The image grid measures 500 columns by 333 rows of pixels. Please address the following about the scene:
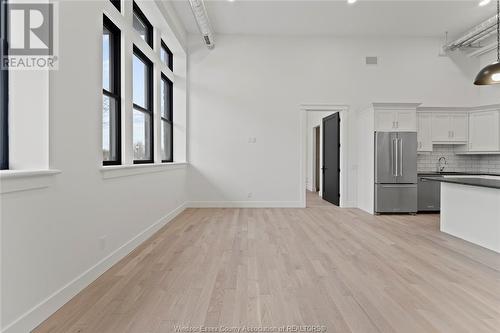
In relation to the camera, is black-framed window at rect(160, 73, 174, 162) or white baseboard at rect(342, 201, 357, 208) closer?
black-framed window at rect(160, 73, 174, 162)

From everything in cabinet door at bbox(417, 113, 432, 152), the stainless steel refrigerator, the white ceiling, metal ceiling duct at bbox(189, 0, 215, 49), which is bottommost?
the stainless steel refrigerator

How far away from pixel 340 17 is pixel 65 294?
6.34 metres

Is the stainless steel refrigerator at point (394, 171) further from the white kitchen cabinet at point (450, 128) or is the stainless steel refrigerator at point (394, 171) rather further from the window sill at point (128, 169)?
the window sill at point (128, 169)

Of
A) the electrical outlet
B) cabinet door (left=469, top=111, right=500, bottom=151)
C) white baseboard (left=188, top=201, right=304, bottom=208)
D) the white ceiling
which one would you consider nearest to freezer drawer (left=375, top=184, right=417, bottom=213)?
white baseboard (left=188, top=201, right=304, bottom=208)

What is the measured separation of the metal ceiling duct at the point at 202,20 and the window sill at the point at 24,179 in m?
3.86

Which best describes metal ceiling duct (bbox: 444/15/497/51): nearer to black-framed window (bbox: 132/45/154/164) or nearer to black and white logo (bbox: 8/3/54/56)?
black-framed window (bbox: 132/45/154/164)

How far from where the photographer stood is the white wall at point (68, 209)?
1757 millimetres

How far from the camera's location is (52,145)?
2082 mm

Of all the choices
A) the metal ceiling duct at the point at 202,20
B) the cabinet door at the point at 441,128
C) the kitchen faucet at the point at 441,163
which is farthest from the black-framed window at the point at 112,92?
the kitchen faucet at the point at 441,163

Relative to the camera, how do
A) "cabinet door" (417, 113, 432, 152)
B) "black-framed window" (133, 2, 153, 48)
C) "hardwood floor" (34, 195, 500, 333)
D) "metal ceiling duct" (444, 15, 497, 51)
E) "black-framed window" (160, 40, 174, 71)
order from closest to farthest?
"hardwood floor" (34, 195, 500, 333) < "black-framed window" (133, 2, 153, 48) < "metal ceiling duct" (444, 15, 497, 51) < "black-framed window" (160, 40, 174, 71) < "cabinet door" (417, 113, 432, 152)

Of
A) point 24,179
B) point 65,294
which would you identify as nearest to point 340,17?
point 24,179

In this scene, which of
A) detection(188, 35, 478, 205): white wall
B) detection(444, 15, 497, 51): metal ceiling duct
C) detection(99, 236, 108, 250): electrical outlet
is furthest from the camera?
detection(188, 35, 478, 205): white wall

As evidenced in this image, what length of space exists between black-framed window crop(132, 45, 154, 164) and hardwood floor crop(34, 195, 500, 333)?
140 cm

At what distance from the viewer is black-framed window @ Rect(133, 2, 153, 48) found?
460cm
